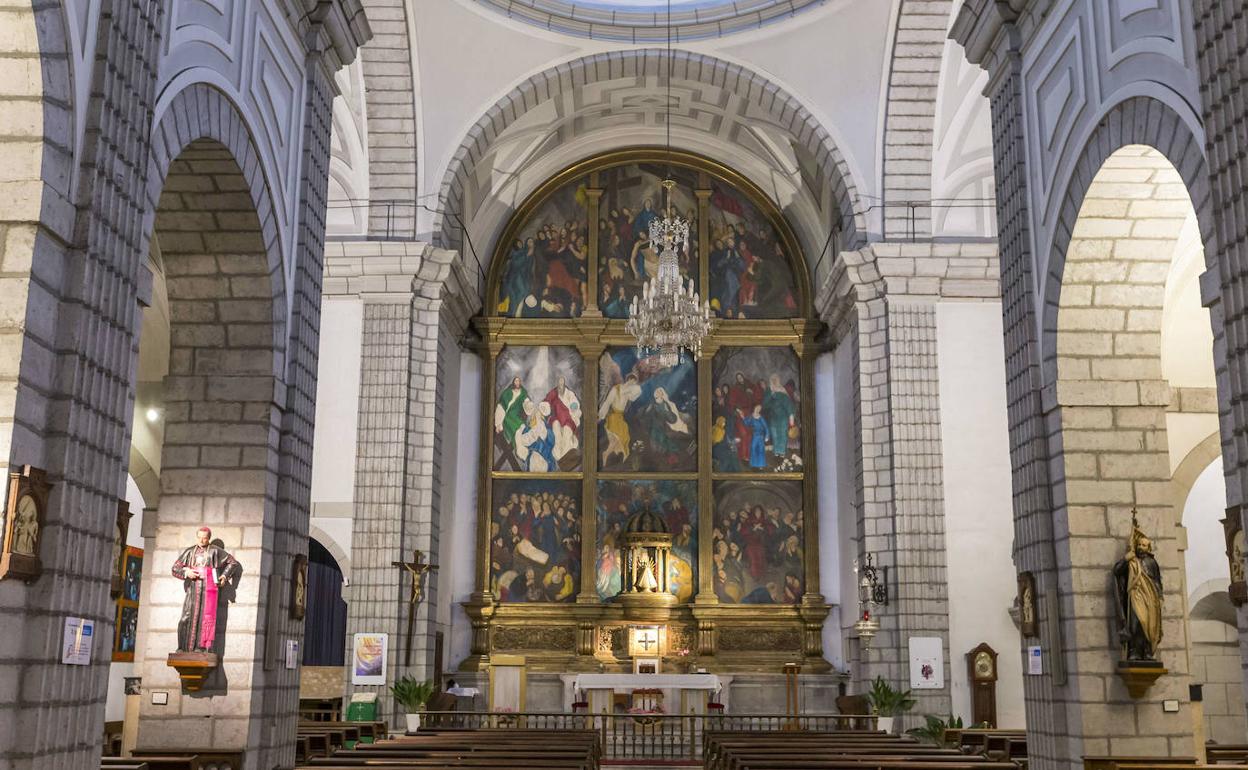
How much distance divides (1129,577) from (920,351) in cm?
787

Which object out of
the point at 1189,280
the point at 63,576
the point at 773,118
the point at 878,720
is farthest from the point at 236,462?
the point at 773,118

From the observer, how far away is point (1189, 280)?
13.5 m

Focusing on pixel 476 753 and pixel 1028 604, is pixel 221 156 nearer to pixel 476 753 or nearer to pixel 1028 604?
pixel 476 753

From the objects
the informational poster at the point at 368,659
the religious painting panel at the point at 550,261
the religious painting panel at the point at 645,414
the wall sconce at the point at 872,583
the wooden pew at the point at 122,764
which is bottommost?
the wooden pew at the point at 122,764

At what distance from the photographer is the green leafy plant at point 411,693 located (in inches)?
601

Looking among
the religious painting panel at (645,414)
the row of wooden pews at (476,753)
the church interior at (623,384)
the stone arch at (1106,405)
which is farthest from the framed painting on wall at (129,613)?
the stone arch at (1106,405)

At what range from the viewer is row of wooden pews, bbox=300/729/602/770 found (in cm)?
838

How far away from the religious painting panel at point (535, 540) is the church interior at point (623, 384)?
0.09 metres

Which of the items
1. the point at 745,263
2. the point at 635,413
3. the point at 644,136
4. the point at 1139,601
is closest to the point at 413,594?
the point at 635,413

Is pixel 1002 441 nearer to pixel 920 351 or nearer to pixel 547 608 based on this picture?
pixel 920 351

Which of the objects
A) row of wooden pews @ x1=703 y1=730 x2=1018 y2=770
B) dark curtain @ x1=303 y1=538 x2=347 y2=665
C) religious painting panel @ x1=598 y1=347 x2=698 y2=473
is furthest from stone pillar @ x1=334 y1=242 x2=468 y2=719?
dark curtain @ x1=303 y1=538 x2=347 y2=665

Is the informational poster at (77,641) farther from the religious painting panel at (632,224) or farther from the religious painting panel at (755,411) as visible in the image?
the religious painting panel at (632,224)

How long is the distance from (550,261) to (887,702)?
32.0 feet

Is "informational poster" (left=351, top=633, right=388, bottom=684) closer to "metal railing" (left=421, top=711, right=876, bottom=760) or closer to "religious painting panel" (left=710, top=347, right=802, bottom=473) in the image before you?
"metal railing" (left=421, top=711, right=876, bottom=760)
